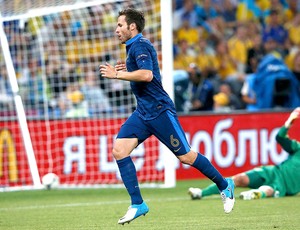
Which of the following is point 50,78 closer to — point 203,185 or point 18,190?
point 18,190

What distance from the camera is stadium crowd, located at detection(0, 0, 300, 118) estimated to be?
1577cm

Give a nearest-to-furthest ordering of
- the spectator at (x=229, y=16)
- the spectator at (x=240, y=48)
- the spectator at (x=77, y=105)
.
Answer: the spectator at (x=77, y=105)
the spectator at (x=240, y=48)
the spectator at (x=229, y=16)

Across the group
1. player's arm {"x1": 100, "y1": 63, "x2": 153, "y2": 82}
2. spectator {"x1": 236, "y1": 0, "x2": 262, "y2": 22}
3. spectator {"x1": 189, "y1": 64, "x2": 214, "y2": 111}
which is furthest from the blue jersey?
spectator {"x1": 236, "y1": 0, "x2": 262, "y2": 22}

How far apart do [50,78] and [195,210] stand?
6.85 m

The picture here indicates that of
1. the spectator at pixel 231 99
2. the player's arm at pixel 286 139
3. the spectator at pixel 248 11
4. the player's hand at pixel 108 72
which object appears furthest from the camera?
the spectator at pixel 248 11

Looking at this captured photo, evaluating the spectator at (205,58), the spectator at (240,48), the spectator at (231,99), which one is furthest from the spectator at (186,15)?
the spectator at (231,99)

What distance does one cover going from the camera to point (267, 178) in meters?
11.0

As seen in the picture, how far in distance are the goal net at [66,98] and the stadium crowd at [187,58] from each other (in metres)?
0.03

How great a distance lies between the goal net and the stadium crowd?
0.03m

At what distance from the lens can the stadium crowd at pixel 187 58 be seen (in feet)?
51.8

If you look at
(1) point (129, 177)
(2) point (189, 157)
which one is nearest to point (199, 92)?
(2) point (189, 157)

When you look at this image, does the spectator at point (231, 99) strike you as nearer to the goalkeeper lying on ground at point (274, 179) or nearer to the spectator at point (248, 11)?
the spectator at point (248, 11)

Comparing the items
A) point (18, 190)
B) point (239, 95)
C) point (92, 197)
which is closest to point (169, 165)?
point (92, 197)

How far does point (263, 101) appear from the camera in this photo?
669 inches
